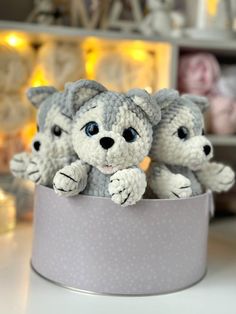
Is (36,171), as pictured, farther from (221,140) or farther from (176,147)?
(221,140)

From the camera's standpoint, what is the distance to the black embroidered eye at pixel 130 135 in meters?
0.64

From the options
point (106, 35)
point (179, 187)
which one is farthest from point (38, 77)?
point (179, 187)

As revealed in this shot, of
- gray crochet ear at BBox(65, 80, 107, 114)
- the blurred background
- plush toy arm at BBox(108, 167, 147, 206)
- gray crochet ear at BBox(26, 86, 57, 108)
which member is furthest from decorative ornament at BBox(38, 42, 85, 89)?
plush toy arm at BBox(108, 167, 147, 206)

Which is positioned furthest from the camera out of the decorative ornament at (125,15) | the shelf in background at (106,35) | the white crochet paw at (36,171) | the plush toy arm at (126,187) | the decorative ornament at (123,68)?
the decorative ornament at (125,15)

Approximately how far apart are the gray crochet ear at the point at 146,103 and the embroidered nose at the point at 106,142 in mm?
63

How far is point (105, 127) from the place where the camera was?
25.0 inches

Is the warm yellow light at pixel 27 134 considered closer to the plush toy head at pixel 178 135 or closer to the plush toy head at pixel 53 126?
the plush toy head at pixel 53 126

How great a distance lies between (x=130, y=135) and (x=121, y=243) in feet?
0.46

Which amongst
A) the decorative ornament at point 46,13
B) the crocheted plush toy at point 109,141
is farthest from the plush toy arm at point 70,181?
the decorative ornament at point 46,13

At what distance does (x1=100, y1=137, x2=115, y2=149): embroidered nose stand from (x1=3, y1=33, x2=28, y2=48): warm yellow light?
472 millimetres

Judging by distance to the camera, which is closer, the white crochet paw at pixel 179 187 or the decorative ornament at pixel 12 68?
Answer: the white crochet paw at pixel 179 187

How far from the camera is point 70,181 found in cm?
63

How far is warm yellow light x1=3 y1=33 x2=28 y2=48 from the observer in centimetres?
100

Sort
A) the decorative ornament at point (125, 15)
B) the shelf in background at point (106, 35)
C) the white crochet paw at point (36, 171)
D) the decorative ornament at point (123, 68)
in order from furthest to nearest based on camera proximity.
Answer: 1. the decorative ornament at point (125, 15)
2. the decorative ornament at point (123, 68)
3. the shelf in background at point (106, 35)
4. the white crochet paw at point (36, 171)
